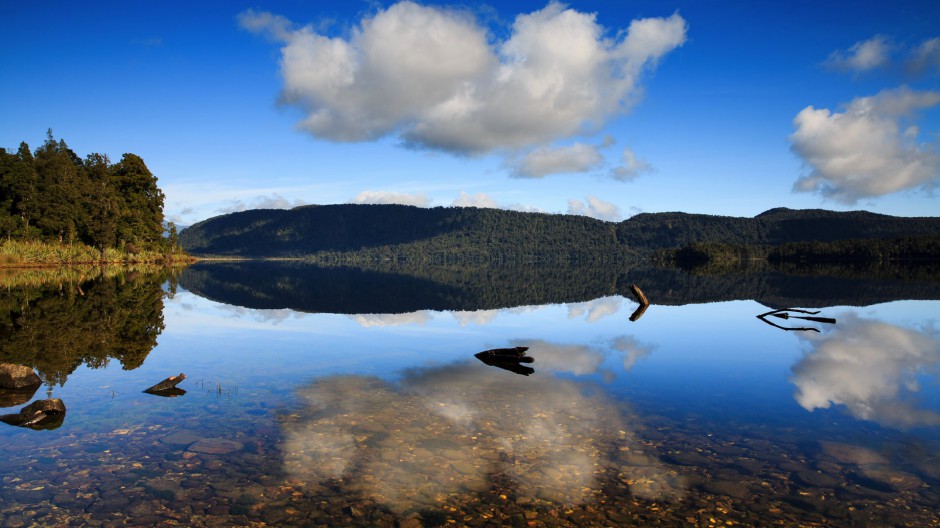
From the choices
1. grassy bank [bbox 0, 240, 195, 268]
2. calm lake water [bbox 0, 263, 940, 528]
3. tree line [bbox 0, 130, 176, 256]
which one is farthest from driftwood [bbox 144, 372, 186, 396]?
tree line [bbox 0, 130, 176, 256]

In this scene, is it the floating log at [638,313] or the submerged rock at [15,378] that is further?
the floating log at [638,313]

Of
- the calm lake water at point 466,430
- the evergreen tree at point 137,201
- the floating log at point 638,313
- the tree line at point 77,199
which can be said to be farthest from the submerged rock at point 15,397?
the evergreen tree at point 137,201

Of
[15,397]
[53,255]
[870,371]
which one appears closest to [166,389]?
[15,397]

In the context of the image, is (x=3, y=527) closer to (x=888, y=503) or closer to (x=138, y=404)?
(x=138, y=404)

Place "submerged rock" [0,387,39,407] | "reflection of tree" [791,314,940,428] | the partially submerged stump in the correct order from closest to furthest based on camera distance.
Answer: the partially submerged stump, "submerged rock" [0,387,39,407], "reflection of tree" [791,314,940,428]

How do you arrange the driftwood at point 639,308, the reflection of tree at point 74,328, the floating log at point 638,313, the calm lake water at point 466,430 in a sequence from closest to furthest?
the calm lake water at point 466,430 → the reflection of tree at point 74,328 → the floating log at point 638,313 → the driftwood at point 639,308

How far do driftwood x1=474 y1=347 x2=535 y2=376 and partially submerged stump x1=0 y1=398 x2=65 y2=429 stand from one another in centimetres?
1600

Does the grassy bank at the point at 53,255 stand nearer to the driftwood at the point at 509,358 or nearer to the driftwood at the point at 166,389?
the driftwood at the point at 166,389

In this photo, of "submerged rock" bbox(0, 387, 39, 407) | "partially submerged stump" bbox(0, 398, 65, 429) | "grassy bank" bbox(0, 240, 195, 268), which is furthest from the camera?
"grassy bank" bbox(0, 240, 195, 268)

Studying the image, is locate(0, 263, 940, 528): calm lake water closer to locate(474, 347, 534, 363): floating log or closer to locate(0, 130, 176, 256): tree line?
locate(474, 347, 534, 363): floating log

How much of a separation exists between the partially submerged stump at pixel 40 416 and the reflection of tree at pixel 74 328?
466 cm

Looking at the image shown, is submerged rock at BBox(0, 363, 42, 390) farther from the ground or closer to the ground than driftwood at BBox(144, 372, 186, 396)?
farther from the ground

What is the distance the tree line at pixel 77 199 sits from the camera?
9456 centimetres

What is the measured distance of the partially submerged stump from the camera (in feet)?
50.3
